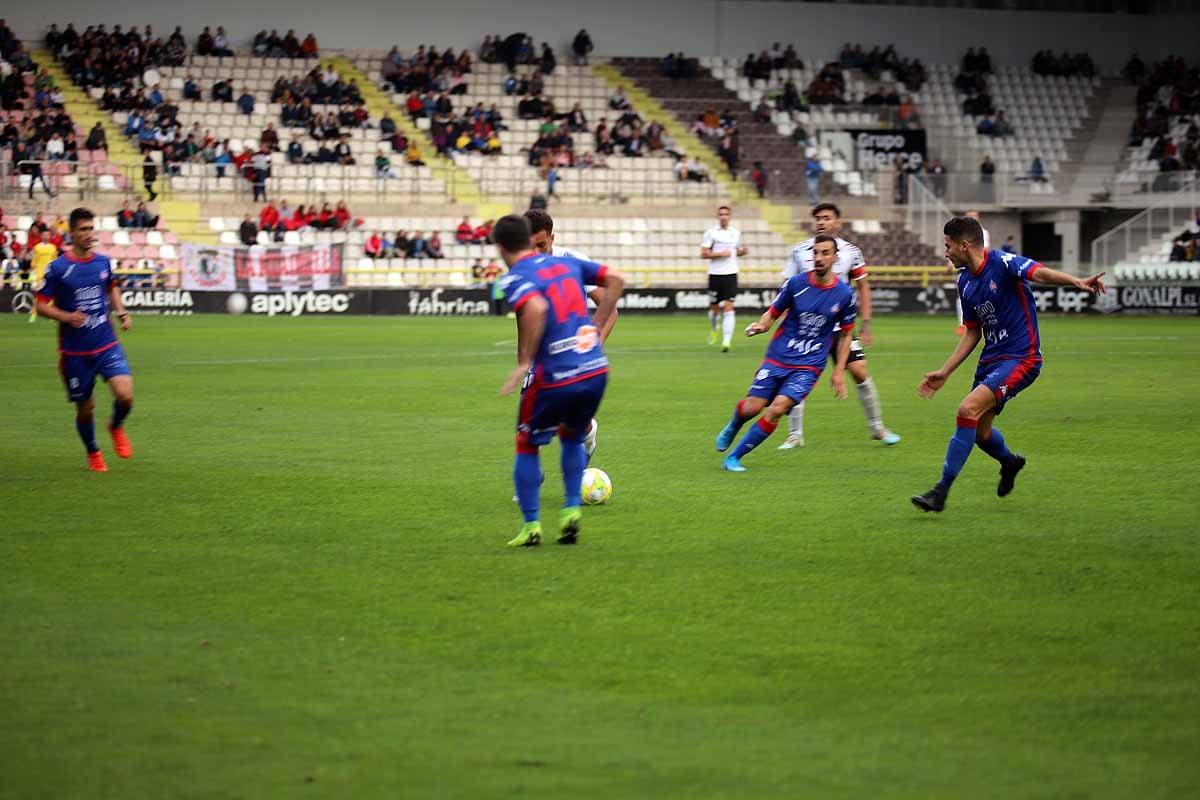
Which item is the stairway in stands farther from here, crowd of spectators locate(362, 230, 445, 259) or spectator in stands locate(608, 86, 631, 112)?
crowd of spectators locate(362, 230, 445, 259)

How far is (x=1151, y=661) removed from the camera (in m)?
5.76

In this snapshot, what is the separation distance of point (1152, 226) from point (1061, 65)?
1384 centimetres

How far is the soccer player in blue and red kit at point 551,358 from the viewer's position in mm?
7727

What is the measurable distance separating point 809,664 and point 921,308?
Result: 116ft

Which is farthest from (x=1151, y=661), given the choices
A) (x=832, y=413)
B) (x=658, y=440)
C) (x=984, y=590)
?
(x=832, y=413)

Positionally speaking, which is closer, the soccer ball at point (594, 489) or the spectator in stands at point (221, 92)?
the soccer ball at point (594, 489)

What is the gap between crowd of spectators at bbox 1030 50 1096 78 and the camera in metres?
54.5

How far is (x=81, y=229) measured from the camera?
11.3 meters

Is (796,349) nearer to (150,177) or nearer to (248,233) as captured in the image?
(248,233)

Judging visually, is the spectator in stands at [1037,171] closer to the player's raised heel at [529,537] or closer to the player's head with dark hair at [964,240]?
the player's head with dark hair at [964,240]

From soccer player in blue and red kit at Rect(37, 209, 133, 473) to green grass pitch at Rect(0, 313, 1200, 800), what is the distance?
1.76 ft

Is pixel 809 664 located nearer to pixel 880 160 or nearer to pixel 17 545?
pixel 17 545

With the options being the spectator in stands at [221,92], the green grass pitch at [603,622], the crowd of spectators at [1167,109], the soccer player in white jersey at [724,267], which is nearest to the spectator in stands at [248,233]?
the spectator in stands at [221,92]

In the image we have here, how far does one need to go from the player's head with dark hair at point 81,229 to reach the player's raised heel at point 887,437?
22.5 ft
